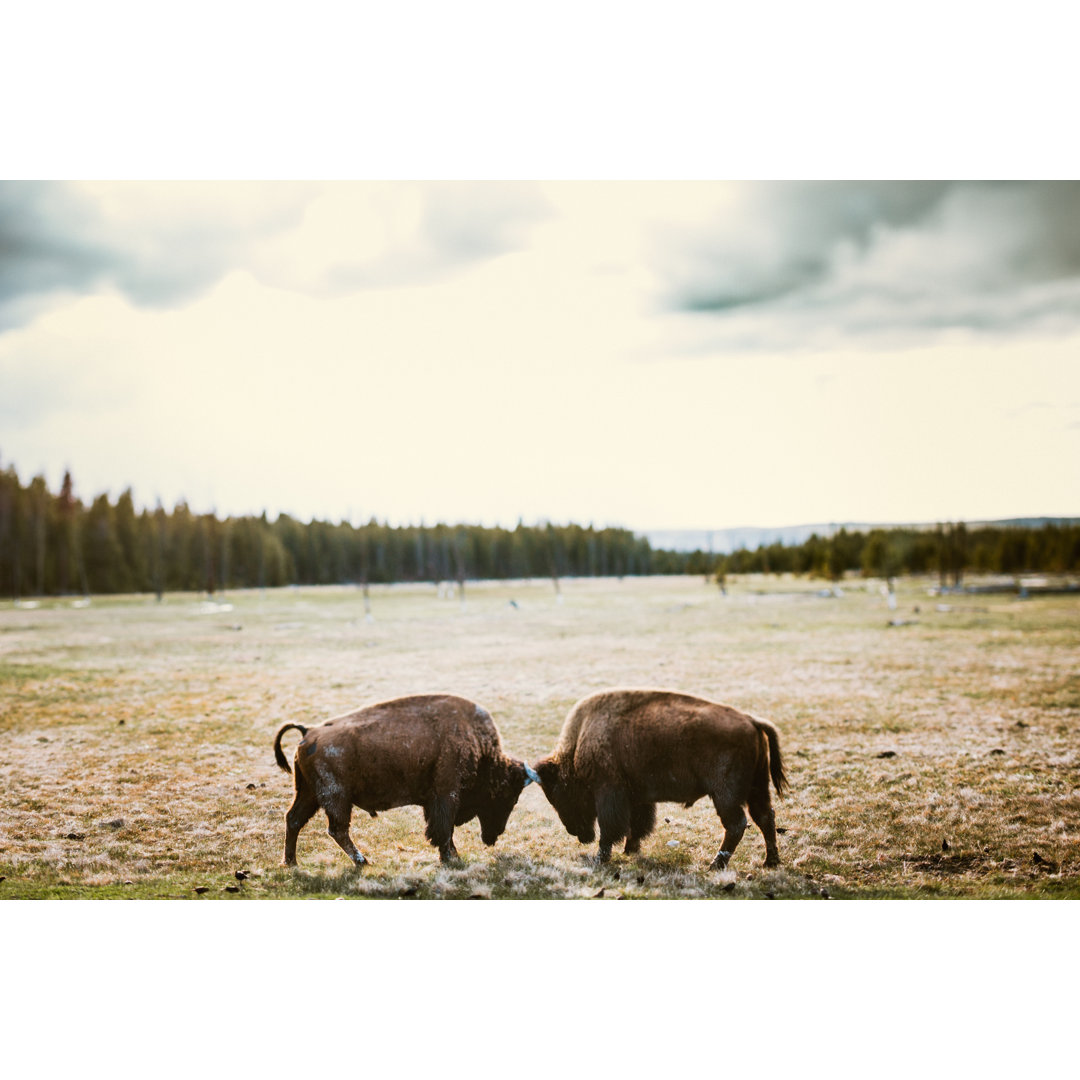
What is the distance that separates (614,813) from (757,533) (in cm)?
238

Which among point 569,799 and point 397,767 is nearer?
point 397,767

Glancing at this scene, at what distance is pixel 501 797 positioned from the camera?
3.12 metres

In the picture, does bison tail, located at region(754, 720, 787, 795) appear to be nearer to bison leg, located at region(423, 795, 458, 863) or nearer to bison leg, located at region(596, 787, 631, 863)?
bison leg, located at region(596, 787, 631, 863)

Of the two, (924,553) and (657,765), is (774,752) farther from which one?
(924,553)

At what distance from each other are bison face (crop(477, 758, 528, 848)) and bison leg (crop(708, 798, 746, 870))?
3.09 feet

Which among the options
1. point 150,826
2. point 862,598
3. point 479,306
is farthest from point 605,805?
point 862,598

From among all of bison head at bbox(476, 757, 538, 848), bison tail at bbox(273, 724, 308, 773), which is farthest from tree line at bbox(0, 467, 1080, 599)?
bison head at bbox(476, 757, 538, 848)

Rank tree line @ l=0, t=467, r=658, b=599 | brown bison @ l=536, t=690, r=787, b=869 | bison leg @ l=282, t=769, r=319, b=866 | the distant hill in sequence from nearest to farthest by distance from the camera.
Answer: brown bison @ l=536, t=690, r=787, b=869
bison leg @ l=282, t=769, r=319, b=866
tree line @ l=0, t=467, r=658, b=599
the distant hill

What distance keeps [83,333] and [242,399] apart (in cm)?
97

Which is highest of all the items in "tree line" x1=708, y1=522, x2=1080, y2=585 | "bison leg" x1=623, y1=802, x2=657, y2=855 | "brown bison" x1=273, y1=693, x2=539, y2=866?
"tree line" x1=708, y1=522, x2=1080, y2=585

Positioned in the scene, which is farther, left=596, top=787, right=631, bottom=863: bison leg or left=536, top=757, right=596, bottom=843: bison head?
left=536, top=757, right=596, bottom=843: bison head

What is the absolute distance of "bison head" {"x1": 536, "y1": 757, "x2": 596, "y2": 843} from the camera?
3.06 metres

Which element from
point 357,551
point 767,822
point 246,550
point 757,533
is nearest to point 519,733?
point 767,822

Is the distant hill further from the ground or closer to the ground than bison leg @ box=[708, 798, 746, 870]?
further from the ground
